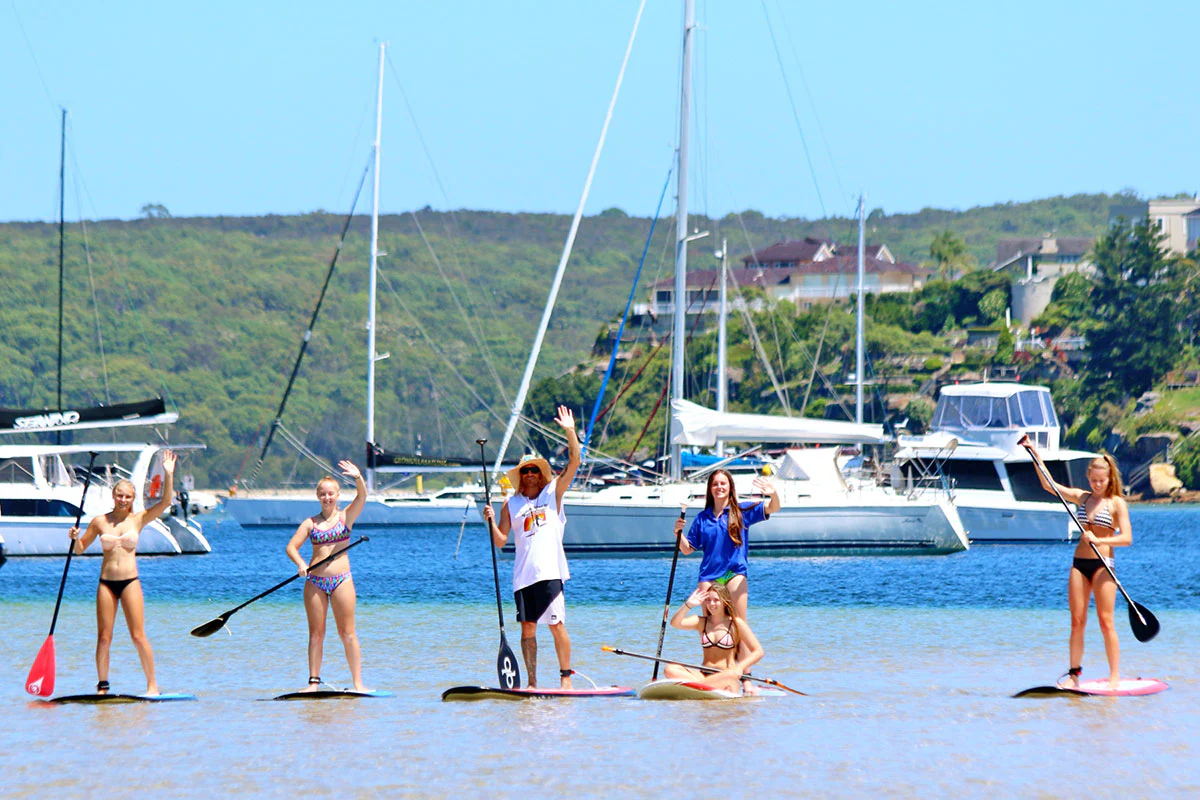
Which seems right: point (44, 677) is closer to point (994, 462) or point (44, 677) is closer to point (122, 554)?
point (122, 554)

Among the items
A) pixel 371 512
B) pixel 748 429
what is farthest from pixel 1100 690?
pixel 371 512

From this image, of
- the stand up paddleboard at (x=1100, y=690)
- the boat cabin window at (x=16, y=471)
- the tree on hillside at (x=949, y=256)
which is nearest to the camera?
the stand up paddleboard at (x=1100, y=690)

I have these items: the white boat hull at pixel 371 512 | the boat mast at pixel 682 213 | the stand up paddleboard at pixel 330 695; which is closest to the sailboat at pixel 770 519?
the boat mast at pixel 682 213

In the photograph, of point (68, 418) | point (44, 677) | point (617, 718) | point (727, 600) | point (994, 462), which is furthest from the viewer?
point (994, 462)

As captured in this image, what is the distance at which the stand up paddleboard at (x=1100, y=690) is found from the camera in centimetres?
1140

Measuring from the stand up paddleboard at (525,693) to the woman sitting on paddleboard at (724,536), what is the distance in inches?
43.2

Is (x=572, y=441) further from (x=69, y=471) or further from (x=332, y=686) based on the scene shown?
(x=69, y=471)

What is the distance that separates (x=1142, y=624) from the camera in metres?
12.0

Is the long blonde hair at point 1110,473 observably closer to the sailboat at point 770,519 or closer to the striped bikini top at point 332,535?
the striped bikini top at point 332,535

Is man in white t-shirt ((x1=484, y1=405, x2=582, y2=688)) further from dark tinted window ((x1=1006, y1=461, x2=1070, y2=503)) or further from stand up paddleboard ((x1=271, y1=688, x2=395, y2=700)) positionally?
→ dark tinted window ((x1=1006, y1=461, x2=1070, y2=503))

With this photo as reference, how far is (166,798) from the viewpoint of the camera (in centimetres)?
839

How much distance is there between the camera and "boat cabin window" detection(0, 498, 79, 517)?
38750 millimetres

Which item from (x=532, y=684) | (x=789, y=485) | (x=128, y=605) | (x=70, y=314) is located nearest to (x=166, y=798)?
(x=128, y=605)

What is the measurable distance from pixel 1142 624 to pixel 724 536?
132 inches
